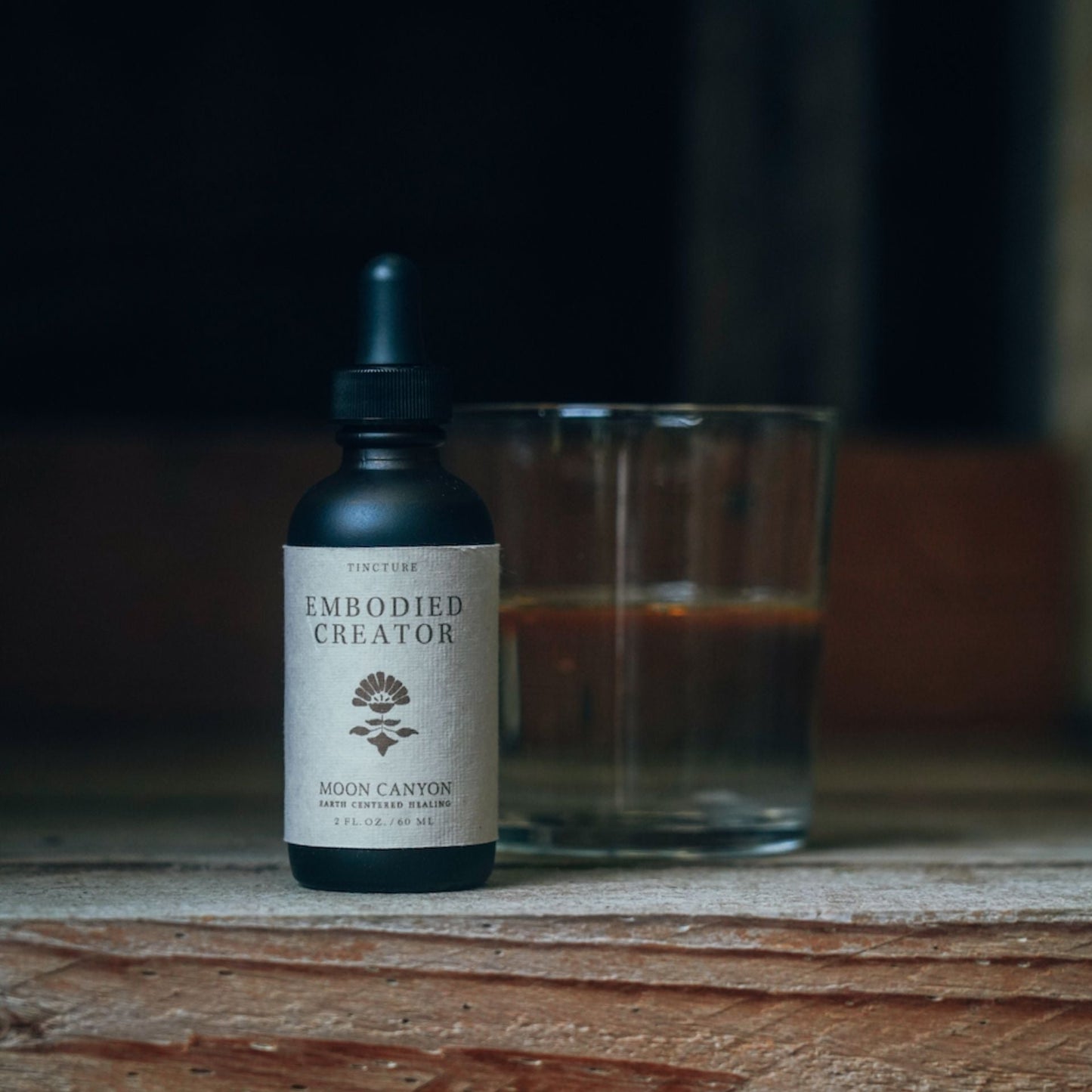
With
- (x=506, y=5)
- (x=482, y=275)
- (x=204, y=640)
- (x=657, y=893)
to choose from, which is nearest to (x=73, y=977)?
(x=657, y=893)

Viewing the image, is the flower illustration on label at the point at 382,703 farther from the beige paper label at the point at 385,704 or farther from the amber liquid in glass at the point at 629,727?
the amber liquid in glass at the point at 629,727

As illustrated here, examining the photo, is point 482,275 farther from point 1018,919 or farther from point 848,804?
point 1018,919

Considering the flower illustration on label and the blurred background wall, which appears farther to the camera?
the blurred background wall

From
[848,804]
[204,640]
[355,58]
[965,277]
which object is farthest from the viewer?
[355,58]

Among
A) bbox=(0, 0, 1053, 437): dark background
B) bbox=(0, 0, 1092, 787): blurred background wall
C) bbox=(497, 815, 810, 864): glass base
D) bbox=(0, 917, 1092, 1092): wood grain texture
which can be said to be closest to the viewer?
bbox=(0, 917, 1092, 1092): wood grain texture

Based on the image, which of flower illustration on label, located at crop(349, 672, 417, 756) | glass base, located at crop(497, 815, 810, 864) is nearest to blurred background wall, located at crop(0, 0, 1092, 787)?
glass base, located at crop(497, 815, 810, 864)

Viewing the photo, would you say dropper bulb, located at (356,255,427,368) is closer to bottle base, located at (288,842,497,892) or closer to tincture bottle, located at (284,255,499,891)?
tincture bottle, located at (284,255,499,891)

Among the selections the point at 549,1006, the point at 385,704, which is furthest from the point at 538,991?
the point at 385,704
